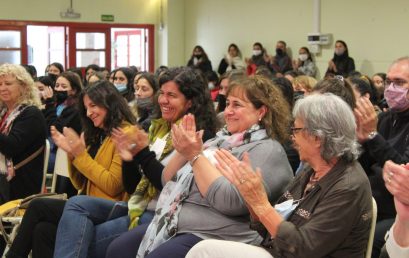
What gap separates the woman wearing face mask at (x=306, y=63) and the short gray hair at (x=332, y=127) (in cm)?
819

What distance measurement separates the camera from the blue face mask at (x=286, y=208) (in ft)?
7.47

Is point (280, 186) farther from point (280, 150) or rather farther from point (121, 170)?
point (121, 170)

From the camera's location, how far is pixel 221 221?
8.56ft

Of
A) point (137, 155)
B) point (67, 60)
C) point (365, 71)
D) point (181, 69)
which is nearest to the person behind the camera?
point (137, 155)

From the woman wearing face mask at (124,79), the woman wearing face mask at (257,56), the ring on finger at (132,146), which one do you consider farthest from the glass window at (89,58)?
the ring on finger at (132,146)

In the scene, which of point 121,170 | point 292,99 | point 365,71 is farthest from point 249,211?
point 365,71

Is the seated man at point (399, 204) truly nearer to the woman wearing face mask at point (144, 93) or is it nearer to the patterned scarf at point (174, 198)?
the patterned scarf at point (174, 198)

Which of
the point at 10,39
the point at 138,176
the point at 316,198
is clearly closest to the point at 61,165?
the point at 138,176

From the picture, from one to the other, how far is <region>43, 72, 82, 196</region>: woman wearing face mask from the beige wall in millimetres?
5163

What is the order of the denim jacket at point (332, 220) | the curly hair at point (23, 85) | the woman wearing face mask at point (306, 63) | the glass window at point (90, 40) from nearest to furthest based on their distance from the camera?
the denim jacket at point (332, 220) → the curly hair at point (23, 85) → the woman wearing face mask at point (306, 63) → the glass window at point (90, 40)

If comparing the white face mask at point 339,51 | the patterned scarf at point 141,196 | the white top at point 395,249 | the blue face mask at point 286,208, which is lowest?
the patterned scarf at point 141,196

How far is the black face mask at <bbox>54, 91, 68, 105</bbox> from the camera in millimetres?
5928

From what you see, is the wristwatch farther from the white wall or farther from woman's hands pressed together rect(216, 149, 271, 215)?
the white wall

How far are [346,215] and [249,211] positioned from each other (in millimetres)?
520
